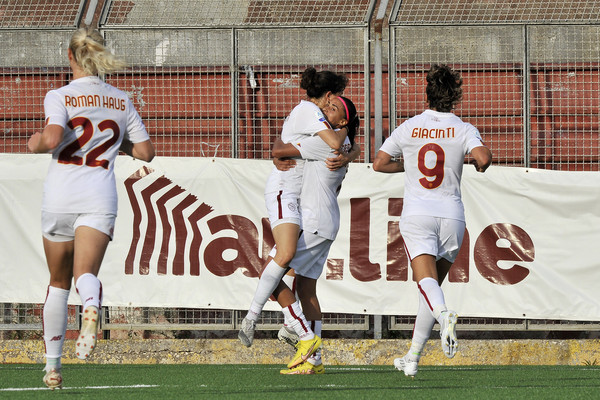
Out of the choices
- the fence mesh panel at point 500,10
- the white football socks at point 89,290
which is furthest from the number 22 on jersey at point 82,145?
the fence mesh panel at point 500,10

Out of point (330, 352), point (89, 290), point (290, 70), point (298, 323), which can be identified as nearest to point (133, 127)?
point (89, 290)

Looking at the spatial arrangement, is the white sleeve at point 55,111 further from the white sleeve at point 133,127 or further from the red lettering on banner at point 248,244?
the red lettering on banner at point 248,244

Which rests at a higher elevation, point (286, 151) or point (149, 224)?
point (286, 151)

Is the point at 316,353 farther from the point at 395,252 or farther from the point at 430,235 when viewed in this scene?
the point at 395,252

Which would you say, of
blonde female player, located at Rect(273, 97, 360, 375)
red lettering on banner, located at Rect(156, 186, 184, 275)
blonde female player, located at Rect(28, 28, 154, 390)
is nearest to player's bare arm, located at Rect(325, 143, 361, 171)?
blonde female player, located at Rect(273, 97, 360, 375)

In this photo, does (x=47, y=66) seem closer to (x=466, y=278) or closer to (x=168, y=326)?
(x=168, y=326)

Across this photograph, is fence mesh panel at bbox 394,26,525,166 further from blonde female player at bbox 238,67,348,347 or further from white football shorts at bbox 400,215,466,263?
white football shorts at bbox 400,215,466,263

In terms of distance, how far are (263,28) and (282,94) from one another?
2.39 ft

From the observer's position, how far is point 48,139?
206 inches

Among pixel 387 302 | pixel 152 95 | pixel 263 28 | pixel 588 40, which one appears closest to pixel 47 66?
pixel 152 95

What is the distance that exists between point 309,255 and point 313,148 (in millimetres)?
695

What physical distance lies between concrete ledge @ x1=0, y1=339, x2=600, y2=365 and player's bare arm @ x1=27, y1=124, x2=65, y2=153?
4401mm

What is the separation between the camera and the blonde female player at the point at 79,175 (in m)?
5.35

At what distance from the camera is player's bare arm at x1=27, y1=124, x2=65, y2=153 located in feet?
17.2
